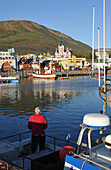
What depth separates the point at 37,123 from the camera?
10812 millimetres

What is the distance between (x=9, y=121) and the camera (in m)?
28.3

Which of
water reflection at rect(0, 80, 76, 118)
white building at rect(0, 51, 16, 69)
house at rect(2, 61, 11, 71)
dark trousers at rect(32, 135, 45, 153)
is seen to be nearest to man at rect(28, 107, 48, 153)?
dark trousers at rect(32, 135, 45, 153)

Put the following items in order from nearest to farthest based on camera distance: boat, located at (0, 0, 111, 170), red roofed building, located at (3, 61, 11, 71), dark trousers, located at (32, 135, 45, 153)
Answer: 1. boat, located at (0, 0, 111, 170)
2. dark trousers, located at (32, 135, 45, 153)
3. red roofed building, located at (3, 61, 11, 71)

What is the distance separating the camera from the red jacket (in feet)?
35.2

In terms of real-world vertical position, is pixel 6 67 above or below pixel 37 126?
above

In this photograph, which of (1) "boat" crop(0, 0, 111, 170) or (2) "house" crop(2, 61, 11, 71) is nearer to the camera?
(1) "boat" crop(0, 0, 111, 170)

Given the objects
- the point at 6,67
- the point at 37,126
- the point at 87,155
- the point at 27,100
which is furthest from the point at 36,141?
the point at 6,67

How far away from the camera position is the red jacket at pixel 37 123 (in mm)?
10727

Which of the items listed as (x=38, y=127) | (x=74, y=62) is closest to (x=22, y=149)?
(x=38, y=127)

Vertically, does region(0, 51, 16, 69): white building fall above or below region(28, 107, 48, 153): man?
above

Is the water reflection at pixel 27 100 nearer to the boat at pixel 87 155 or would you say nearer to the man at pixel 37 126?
the man at pixel 37 126

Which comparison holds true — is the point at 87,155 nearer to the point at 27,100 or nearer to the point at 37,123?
the point at 37,123

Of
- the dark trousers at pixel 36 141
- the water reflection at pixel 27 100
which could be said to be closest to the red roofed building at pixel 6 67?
the water reflection at pixel 27 100

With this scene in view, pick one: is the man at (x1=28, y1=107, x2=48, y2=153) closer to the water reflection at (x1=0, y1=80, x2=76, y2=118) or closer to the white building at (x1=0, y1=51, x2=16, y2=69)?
the water reflection at (x1=0, y1=80, x2=76, y2=118)
